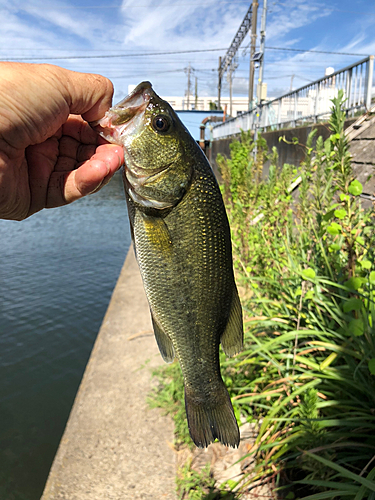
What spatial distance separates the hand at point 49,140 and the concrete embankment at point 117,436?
2401mm

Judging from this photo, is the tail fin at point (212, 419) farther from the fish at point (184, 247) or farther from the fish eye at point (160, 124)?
the fish eye at point (160, 124)

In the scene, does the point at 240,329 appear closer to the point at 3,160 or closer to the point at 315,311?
the point at 3,160

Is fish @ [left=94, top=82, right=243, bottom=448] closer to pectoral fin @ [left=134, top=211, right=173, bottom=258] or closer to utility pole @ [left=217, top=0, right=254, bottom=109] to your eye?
pectoral fin @ [left=134, top=211, right=173, bottom=258]

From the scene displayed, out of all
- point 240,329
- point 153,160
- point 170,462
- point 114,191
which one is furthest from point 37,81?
point 114,191

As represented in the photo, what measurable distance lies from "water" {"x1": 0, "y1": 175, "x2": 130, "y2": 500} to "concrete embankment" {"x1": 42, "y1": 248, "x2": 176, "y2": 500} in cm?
157

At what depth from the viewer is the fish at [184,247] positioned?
156 cm

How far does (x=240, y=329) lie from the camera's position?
166cm

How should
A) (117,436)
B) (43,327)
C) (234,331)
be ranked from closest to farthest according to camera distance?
1. (234,331)
2. (117,436)
3. (43,327)

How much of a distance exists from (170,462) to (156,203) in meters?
2.70

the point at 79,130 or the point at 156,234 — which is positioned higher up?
the point at 79,130

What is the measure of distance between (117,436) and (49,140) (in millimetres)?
2865

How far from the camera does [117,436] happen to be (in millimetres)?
3531

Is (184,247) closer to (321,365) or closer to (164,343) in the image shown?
(164,343)

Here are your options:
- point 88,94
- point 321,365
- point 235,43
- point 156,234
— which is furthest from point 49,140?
point 235,43
